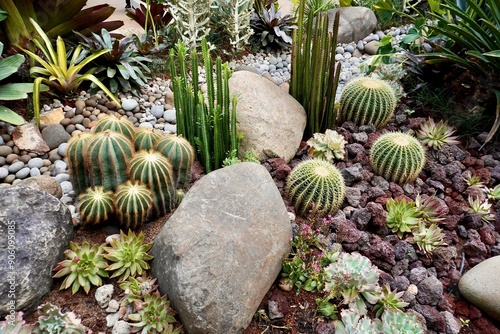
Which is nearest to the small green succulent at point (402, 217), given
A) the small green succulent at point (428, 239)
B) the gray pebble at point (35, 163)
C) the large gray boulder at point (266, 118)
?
the small green succulent at point (428, 239)

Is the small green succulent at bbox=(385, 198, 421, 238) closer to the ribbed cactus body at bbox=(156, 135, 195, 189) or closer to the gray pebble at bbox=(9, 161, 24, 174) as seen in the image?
the ribbed cactus body at bbox=(156, 135, 195, 189)

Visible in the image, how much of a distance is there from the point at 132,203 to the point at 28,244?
0.55 metres

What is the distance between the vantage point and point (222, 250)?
2.15 metres

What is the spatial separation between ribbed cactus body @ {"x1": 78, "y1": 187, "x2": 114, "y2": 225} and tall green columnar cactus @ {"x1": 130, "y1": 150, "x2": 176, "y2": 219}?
19cm

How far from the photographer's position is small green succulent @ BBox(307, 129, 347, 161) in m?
3.35

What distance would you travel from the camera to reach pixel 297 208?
9.47 ft

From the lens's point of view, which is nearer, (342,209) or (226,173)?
(226,173)

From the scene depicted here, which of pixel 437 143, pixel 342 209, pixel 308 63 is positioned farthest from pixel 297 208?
pixel 437 143

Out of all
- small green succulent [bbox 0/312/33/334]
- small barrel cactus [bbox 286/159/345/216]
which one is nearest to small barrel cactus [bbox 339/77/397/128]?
small barrel cactus [bbox 286/159/345/216]

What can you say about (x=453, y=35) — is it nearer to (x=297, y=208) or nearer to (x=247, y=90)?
(x=247, y=90)

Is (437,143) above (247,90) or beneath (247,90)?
beneath

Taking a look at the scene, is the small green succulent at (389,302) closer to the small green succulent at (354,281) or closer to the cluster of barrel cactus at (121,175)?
the small green succulent at (354,281)

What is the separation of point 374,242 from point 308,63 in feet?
5.02

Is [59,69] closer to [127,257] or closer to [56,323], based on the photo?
[127,257]
